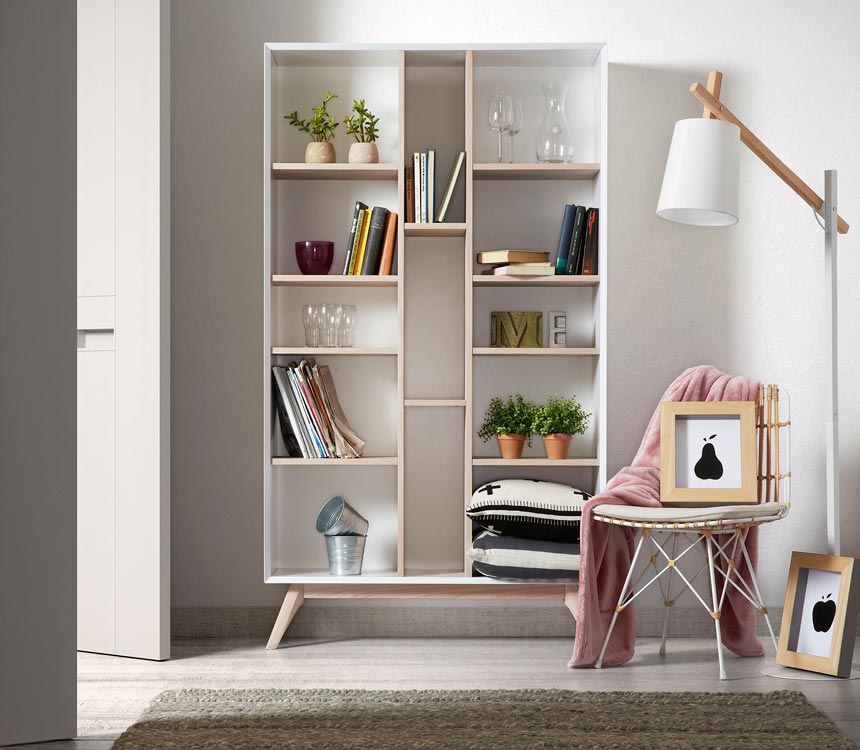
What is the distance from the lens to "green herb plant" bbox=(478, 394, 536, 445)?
3076 mm

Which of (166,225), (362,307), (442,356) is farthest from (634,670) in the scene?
(166,225)

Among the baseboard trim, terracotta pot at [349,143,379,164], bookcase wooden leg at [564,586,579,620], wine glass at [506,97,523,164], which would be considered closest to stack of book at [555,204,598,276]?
wine glass at [506,97,523,164]

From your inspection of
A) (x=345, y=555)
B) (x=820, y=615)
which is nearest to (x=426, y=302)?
(x=345, y=555)

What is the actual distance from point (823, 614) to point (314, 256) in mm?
1981

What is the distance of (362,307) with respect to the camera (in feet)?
10.8

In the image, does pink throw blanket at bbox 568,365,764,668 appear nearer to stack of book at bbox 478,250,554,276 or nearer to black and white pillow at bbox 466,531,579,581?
black and white pillow at bbox 466,531,579,581

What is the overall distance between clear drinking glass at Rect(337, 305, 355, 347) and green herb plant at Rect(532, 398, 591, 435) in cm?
70

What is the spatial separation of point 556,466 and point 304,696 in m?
1.18

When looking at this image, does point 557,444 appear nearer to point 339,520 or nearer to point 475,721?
point 339,520

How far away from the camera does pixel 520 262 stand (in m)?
3.02

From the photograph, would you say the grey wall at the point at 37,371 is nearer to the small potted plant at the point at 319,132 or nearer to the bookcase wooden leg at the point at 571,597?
the small potted plant at the point at 319,132

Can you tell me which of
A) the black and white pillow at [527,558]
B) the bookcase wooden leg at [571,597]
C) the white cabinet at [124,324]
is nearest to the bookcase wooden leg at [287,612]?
the white cabinet at [124,324]

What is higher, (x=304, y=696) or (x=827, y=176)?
(x=827, y=176)

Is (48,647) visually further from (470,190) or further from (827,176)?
(827,176)
